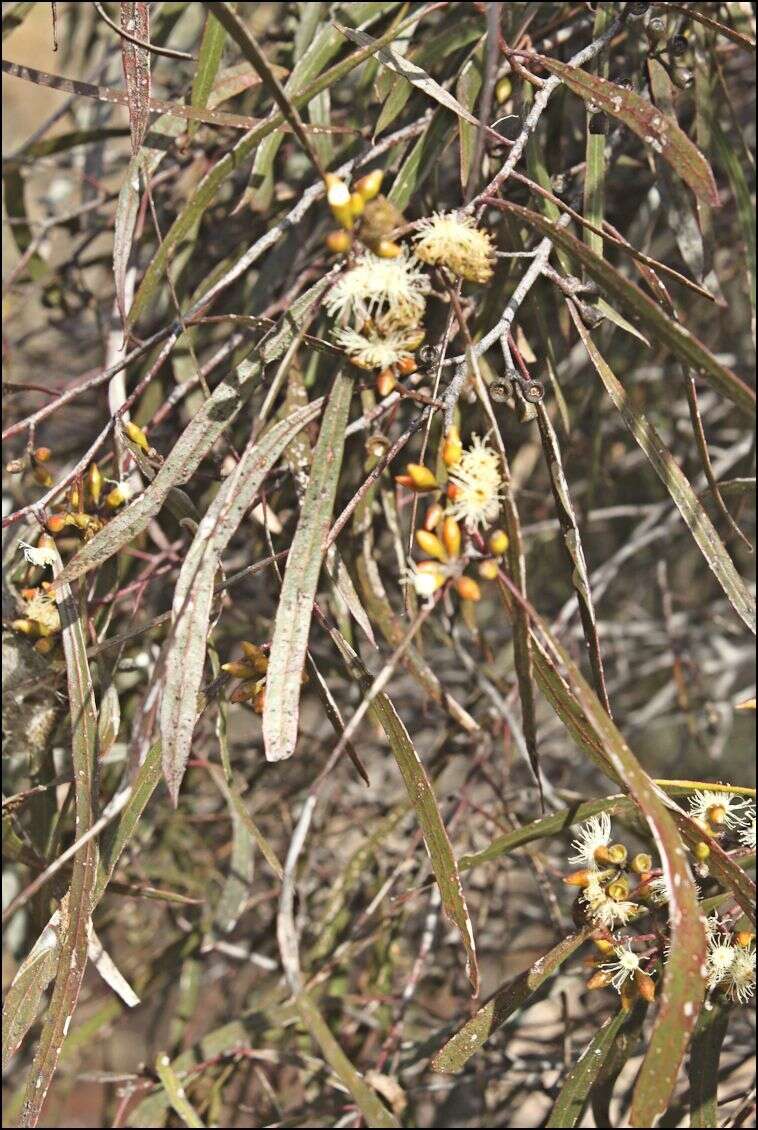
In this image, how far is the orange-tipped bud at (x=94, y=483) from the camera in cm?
88

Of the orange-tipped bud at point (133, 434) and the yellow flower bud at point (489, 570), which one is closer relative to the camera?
the yellow flower bud at point (489, 570)

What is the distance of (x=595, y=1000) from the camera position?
1.63 metres

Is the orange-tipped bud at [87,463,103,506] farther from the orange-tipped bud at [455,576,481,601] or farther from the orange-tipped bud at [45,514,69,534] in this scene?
the orange-tipped bud at [455,576,481,601]

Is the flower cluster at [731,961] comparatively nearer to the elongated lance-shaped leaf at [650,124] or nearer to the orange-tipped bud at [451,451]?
the orange-tipped bud at [451,451]

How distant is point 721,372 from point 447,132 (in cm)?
49

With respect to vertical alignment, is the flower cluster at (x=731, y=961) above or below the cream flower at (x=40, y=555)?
below

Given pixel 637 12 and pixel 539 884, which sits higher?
pixel 637 12

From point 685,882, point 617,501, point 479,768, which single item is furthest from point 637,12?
point 617,501

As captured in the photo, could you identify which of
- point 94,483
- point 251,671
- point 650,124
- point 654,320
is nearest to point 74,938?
point 251,671

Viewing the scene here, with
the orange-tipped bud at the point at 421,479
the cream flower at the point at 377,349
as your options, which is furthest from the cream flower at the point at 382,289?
the orange-tipped bud at the point at 421,479

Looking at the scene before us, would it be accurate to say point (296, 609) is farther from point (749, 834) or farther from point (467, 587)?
point (749, 834)

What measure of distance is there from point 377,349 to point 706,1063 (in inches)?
24.3

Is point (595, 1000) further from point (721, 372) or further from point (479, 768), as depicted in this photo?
point (721, 372)

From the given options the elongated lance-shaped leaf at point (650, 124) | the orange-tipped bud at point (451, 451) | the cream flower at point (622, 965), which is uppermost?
the elongated lance-shaped leaf at point (650, 124)
